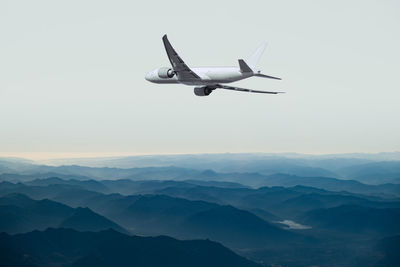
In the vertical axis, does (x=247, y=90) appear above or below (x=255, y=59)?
below

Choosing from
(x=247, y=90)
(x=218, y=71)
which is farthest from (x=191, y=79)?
(x=247, y=90)

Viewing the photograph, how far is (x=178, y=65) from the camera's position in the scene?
156 feet

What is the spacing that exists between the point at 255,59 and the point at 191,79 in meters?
9.04

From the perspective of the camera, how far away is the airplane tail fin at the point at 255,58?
53.1 meters

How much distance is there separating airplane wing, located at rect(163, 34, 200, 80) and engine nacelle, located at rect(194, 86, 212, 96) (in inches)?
125

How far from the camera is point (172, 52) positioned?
45.8m

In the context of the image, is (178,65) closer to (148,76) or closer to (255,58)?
(148,76)

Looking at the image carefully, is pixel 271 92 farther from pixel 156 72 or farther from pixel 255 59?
pixel 156 72

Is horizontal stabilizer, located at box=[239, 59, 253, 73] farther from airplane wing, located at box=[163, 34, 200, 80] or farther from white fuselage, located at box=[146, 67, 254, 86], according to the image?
airplane wing, located at box=[163, 34, 200, 80]

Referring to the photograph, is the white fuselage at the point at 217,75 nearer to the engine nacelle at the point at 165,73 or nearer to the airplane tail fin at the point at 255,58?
the engine nacelle at the point at 165,73

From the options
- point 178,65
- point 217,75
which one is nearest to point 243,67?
point 217,75

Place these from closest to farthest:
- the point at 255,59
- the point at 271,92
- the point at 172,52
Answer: the point at 172,52, the point at 271,92, the point at 255,59

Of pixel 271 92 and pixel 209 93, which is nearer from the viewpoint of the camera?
pixel 271 92

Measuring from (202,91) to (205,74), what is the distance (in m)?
3.22
